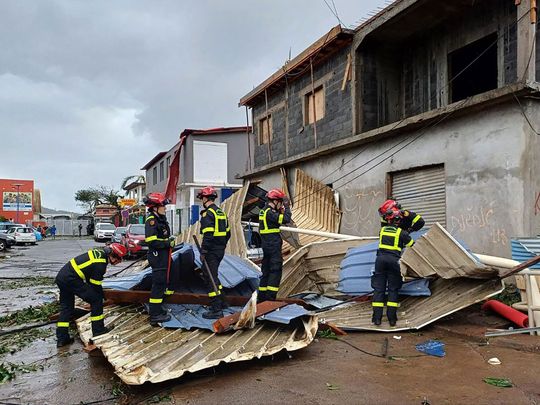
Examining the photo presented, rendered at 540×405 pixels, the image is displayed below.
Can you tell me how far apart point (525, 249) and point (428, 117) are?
3.68 meters

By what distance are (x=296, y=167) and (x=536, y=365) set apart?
10547 mm

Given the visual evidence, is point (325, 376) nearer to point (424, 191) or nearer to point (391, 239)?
point (391, 239)

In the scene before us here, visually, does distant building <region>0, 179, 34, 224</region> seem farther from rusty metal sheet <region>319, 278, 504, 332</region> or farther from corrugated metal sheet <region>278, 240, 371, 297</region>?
rusty metal sheet <region>319, 278, 504, 332</region>

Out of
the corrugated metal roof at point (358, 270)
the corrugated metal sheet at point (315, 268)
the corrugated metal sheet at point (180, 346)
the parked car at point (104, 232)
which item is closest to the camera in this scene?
the corrugated metal sheet at point (180, 346)

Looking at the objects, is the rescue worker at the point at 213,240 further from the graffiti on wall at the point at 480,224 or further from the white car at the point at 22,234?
the white car at the point at 22,234

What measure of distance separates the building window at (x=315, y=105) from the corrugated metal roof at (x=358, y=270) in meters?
7.26

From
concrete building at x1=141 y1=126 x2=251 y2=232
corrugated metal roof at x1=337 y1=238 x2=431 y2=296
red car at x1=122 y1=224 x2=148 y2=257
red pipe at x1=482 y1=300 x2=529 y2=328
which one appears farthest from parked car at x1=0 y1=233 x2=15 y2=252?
red pipe at x1=482 y1=300 x2=529 y2=328

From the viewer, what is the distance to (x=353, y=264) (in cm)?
714

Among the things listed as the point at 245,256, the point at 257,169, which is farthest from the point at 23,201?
the point at 245,256

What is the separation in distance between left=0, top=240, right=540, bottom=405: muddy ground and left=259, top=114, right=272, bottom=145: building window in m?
12.0

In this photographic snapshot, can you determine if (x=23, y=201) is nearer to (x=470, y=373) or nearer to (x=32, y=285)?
(x=32, y=285)

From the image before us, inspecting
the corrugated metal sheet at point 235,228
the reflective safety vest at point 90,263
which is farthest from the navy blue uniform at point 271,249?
the reflective safety vest at point 90,263

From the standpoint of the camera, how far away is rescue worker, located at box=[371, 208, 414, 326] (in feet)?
→ 19.5

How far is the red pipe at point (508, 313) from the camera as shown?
5.67 meters
